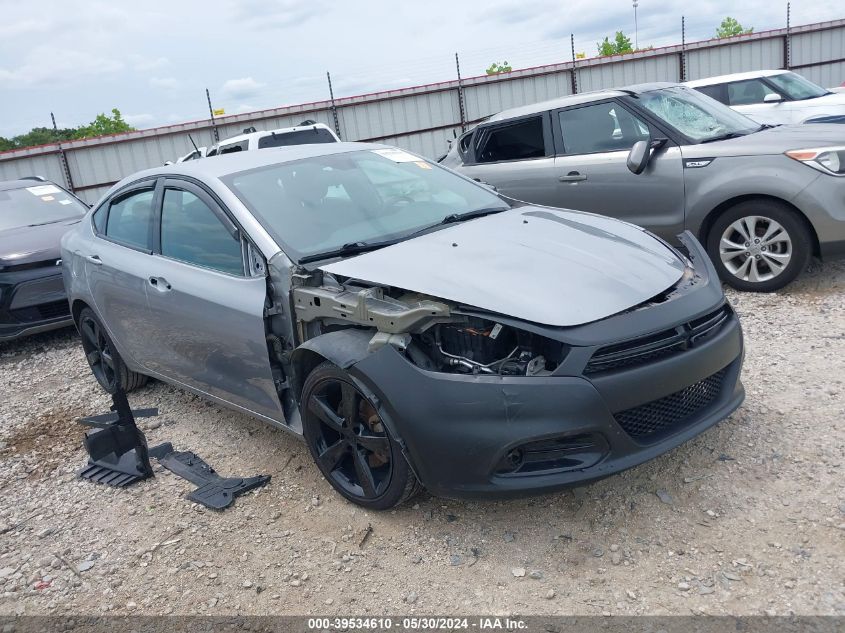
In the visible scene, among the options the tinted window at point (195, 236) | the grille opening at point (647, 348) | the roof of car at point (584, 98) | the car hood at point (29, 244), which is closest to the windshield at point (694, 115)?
the roof of car at point (584, 98)

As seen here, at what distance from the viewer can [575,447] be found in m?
2.71

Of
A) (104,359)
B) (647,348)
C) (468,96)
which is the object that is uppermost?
(468,96)

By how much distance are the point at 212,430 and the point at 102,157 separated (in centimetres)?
1414

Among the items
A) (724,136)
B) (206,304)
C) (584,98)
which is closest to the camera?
(206,304)

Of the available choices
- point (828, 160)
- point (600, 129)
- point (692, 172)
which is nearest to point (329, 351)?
point (692, 172)

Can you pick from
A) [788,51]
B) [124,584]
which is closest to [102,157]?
[124,584]

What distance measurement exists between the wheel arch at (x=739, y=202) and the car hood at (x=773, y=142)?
326mm

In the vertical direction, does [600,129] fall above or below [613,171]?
above

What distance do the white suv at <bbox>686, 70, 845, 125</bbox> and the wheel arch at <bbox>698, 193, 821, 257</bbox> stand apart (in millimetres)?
5632

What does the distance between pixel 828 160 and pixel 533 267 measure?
3357 mm

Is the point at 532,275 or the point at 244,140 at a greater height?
the point at 244,140

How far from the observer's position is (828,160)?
16.9ft

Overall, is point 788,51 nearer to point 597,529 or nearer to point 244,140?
point 244,140

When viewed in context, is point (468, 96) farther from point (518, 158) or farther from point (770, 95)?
point (518, 158)
